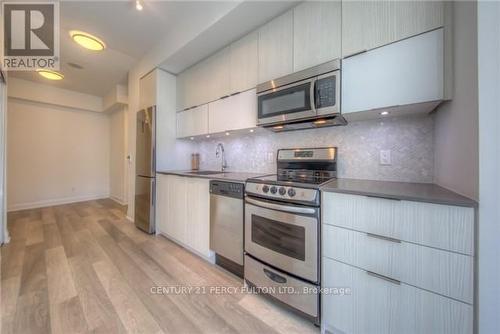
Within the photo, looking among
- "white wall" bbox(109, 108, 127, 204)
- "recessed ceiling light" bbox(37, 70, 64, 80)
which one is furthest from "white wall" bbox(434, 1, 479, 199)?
"white wall" bbox(109, 108, 127, 204)

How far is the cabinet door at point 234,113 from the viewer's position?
1.95m

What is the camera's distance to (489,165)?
0.74 m

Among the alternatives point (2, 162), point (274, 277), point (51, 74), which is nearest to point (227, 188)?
point (274, 277)

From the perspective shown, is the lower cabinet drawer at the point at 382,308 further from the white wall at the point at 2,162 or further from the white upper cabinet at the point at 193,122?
the white wall at the point at 2,162

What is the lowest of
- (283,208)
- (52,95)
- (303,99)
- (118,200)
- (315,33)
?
(118,200)

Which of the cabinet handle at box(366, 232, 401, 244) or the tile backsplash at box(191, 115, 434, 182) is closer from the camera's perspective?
the cabinet handle at box(366, 232, 401, 244)

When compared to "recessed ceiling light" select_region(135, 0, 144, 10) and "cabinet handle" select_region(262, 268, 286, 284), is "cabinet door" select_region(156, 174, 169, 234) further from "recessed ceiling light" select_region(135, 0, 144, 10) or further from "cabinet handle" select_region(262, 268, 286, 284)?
"recessed ceiling light" select_region(135, 0, 144, 10)

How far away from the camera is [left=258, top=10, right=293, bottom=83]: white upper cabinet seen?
65.4 inches

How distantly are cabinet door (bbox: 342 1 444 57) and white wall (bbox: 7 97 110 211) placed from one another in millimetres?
6189

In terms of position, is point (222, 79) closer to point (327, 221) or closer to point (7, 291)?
point (327, 221)

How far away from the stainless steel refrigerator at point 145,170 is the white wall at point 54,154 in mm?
3130

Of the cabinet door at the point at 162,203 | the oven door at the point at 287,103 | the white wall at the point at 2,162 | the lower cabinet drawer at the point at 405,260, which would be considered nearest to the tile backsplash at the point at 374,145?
the oven door at the point at 287,103

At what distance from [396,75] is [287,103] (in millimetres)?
743

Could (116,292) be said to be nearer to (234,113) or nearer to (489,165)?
(234,113)
